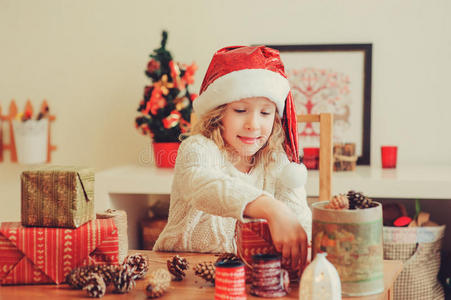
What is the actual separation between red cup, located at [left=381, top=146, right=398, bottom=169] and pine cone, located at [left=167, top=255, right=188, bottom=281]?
1.45 meters

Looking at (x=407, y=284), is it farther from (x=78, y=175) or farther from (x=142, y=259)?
(x=78, y=175)

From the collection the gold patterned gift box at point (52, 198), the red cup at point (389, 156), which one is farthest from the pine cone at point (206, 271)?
the red cup at point (389, 156)

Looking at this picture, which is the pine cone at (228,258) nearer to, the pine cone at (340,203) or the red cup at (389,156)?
the pine cone at (340,203)

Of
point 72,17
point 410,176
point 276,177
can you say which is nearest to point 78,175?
point 276,177

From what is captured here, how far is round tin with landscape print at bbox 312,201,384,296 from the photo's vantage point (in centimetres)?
73

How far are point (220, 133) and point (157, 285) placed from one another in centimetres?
52

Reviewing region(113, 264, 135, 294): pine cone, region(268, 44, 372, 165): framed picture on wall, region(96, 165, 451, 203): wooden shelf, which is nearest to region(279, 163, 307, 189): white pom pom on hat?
region(113, 264, 135, 294): pine cone

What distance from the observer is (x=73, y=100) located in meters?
2.49

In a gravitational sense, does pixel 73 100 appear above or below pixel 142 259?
above

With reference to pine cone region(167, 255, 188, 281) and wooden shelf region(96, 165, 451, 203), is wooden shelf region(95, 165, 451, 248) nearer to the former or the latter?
wooden shelf region(96, 165, 451, 203)

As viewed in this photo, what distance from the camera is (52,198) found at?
33.2 inches

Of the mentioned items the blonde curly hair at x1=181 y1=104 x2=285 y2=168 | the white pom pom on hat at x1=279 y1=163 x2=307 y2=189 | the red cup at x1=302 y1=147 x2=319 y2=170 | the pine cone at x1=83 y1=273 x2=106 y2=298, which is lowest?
the pine cone at x1=83 y1=273 x2=106 y2=298

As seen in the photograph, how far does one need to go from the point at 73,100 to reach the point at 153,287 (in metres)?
1.90

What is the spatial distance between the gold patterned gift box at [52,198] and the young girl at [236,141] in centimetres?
23
